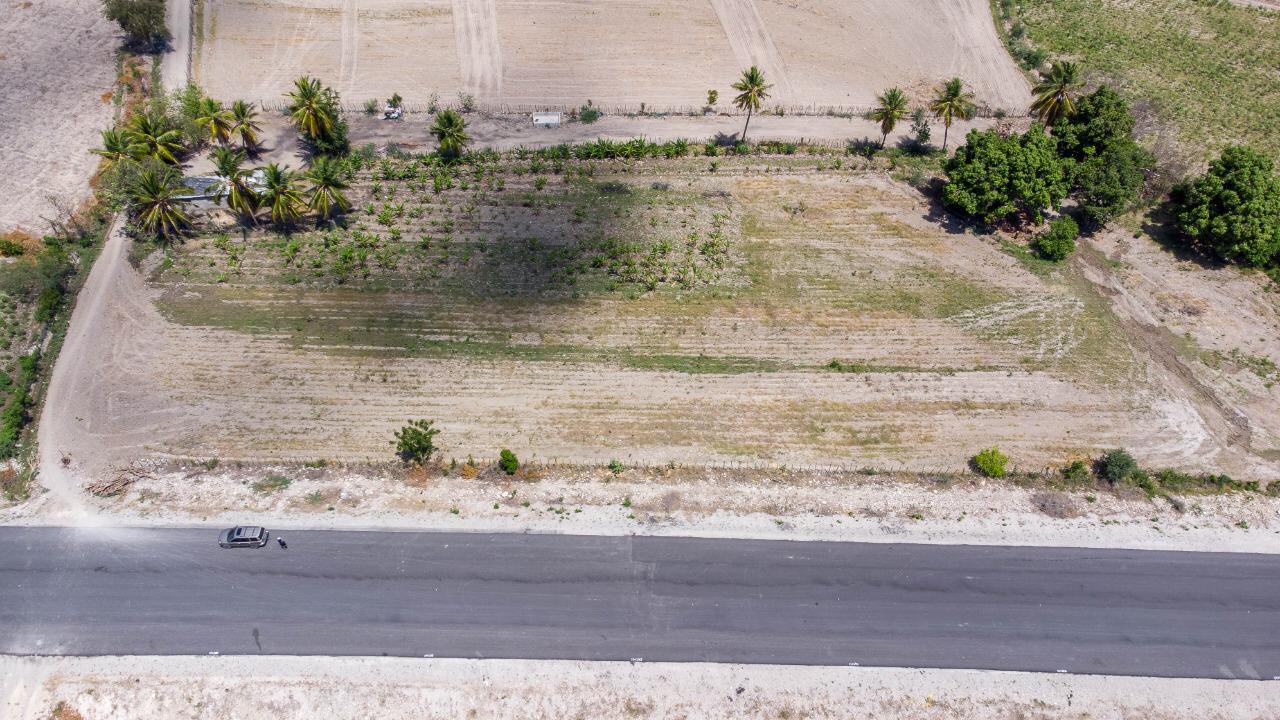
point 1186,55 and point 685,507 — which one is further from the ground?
point 1186,55

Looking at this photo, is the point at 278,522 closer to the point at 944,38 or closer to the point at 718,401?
the point at 718,401

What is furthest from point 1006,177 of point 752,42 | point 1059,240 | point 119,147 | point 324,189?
point 119,147

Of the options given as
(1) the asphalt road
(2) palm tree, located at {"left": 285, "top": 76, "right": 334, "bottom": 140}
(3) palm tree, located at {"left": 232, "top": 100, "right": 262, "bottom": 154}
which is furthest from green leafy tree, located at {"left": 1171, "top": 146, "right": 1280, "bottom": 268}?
(3) palm tree, located at {"left": 232, "top": 100, "right": 262, "bottom": 154}

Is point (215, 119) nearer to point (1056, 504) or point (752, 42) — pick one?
point (752, 42)

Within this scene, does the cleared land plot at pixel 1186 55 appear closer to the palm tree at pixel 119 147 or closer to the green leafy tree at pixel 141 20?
the palm tree at pixel 119 147

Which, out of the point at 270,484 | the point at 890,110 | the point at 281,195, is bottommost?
the point at 270,484

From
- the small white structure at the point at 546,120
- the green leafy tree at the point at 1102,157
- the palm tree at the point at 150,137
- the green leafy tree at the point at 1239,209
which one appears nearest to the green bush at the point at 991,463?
the green leafy tree at the point at 1102,157
